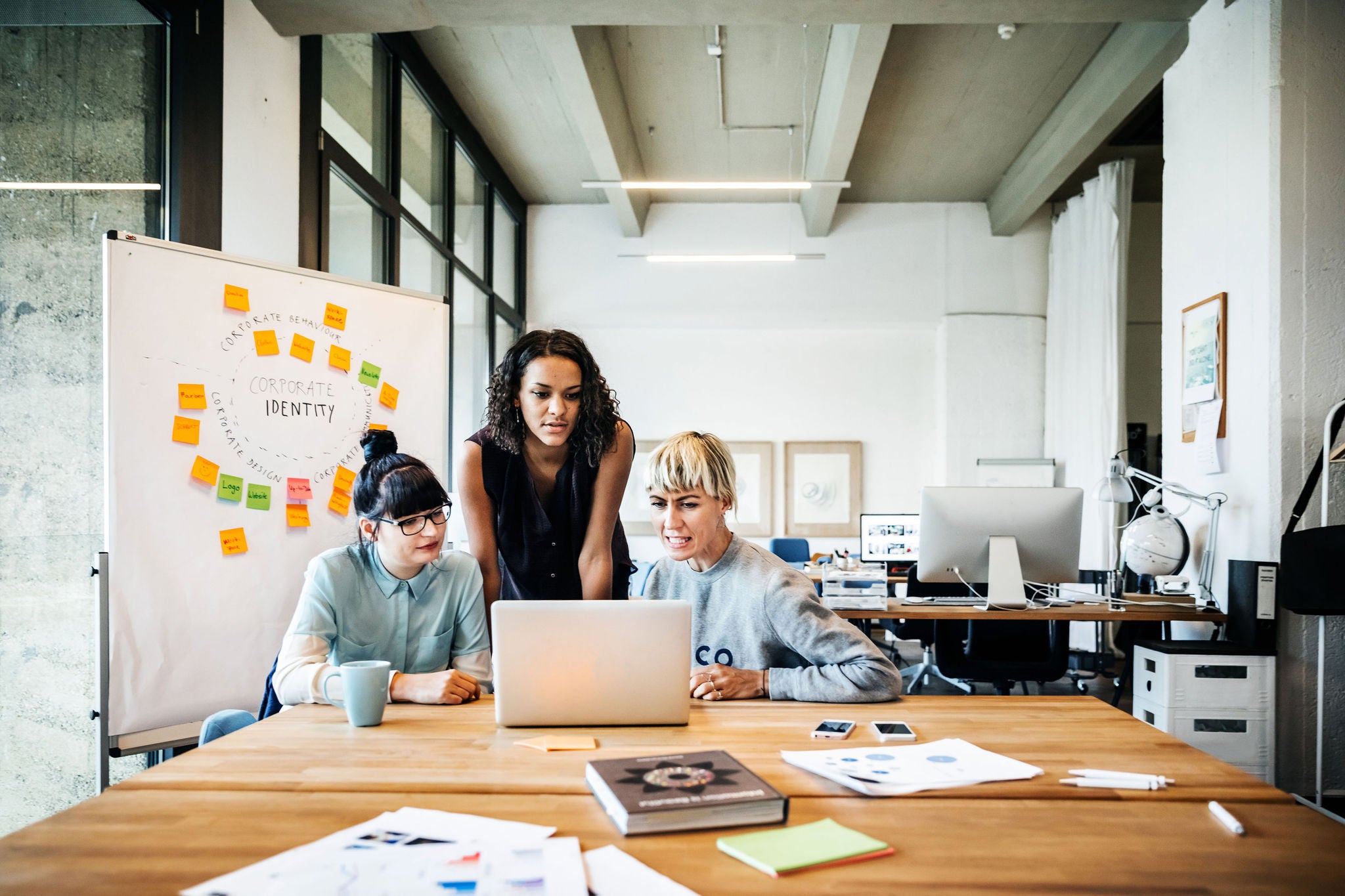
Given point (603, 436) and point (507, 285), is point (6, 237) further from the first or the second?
point (507, 285)

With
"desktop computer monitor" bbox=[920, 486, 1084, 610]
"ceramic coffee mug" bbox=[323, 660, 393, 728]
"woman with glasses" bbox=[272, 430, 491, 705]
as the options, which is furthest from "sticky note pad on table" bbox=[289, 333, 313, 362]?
"desktop computer monitor" bbox=[920, 486, 1084, 610]

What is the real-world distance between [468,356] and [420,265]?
3.33ft

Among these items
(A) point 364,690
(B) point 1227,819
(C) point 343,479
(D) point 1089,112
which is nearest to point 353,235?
(C) point 343,479

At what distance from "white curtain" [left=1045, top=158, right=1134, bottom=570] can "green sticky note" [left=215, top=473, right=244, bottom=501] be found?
5084 mm

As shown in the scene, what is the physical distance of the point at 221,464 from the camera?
2484 mm

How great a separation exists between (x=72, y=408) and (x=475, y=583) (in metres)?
1.30

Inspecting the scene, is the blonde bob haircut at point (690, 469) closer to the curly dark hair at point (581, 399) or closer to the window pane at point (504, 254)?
the curly dark hair at point (581, 399)

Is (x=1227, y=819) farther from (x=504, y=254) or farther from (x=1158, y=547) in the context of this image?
(x=504, y=254)

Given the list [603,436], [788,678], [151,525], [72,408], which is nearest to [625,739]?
[788,678]

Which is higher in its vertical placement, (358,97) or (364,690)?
(358,97)

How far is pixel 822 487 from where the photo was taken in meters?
7.19

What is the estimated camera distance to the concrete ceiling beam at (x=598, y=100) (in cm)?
435

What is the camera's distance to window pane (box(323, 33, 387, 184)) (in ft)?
12.3

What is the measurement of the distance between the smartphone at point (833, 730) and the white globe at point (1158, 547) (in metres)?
2.68
